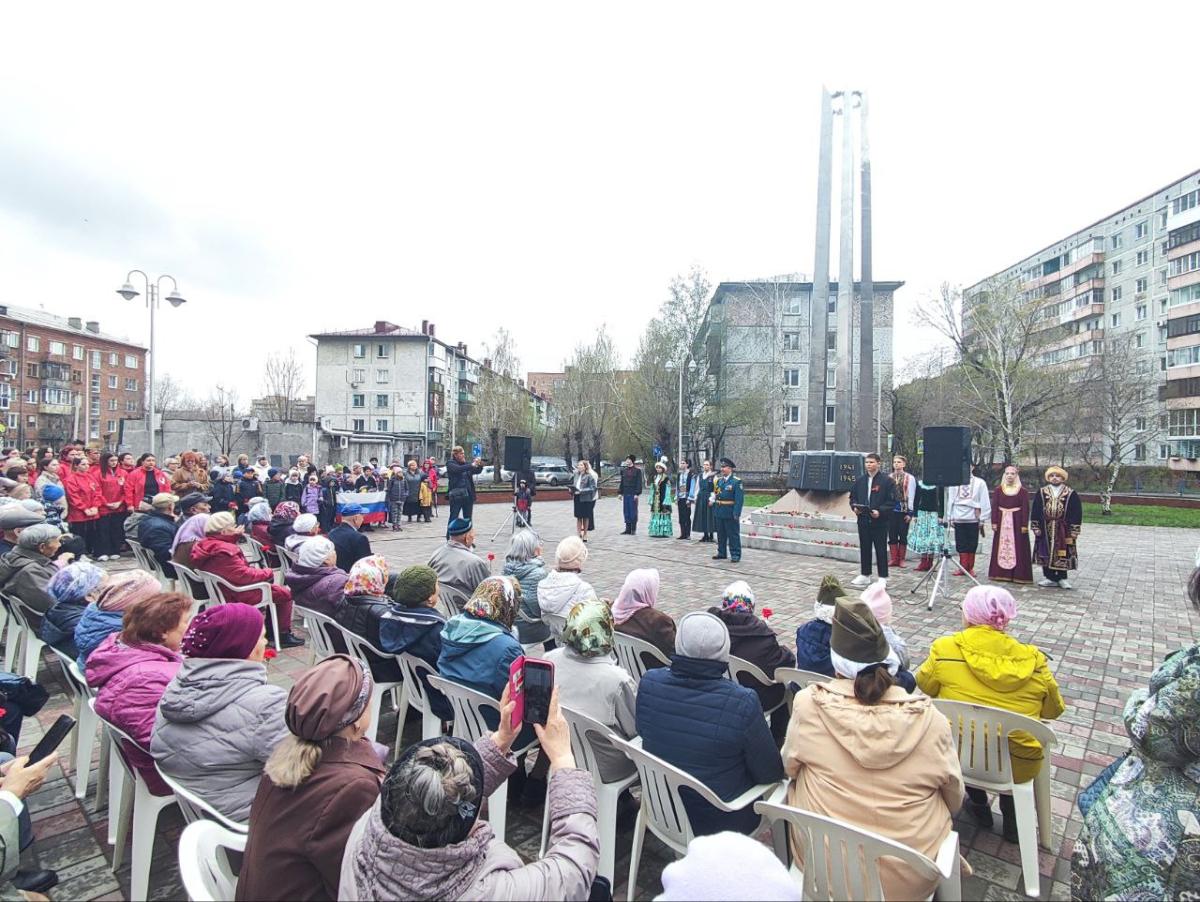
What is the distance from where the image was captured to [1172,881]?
1.77 m

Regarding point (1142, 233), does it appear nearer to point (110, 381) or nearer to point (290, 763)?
point (290, 763)

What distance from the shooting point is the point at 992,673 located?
3.06 m

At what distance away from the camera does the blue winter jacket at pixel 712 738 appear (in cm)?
249

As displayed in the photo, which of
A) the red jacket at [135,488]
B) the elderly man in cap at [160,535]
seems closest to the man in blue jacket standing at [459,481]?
the red jacket at [135,488]

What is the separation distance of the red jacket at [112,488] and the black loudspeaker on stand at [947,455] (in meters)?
12.6

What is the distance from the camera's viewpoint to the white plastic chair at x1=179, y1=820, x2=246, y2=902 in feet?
5.31

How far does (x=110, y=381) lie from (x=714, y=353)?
6484cm

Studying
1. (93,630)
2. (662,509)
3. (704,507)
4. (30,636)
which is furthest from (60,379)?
(93,630)

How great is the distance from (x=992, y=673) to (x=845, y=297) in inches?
570

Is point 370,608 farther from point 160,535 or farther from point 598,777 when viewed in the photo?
point 160,535

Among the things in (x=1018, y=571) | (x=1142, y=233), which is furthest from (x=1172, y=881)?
(x=1142, y=233)

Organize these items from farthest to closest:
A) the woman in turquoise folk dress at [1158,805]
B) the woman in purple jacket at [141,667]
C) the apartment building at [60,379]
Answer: the apartment building at [60,379] < the woman in purple jacket at [141,667] < the woman in turquoise folk dress at [1158,805]

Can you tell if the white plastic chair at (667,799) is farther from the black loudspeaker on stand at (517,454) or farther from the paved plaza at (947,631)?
the black loudspeaker on stand at (517,454)

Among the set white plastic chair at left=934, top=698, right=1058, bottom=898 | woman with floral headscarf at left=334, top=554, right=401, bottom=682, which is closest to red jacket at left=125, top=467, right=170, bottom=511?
woman with floral headscarf at left=334, top=554, right=401, bottom=682
